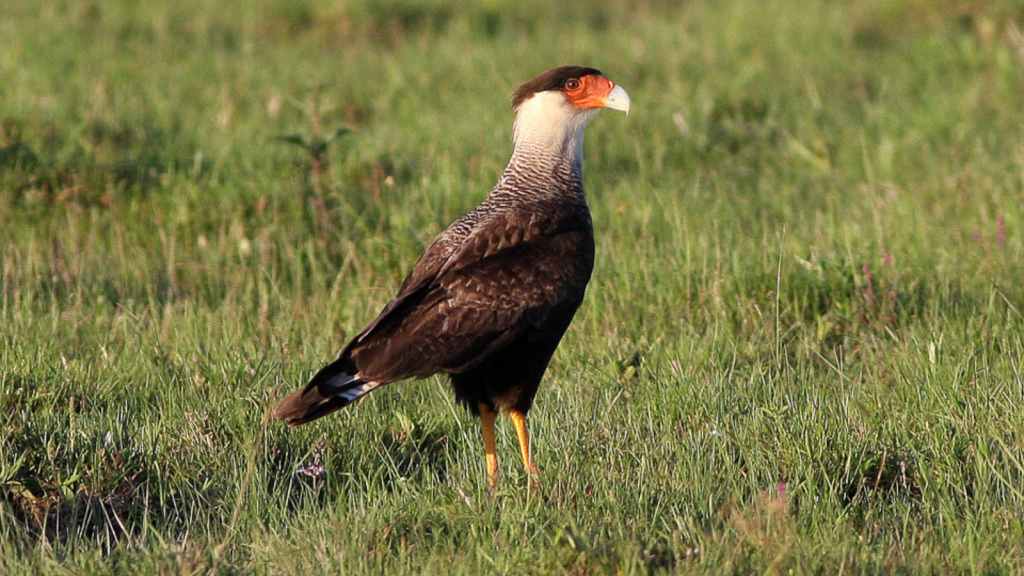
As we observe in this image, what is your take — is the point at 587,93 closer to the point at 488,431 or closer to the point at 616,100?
the point at 616,100

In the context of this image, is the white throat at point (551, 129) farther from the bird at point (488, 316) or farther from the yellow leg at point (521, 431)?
the yellow leg at point (521, 431)

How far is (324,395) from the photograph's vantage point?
364cm

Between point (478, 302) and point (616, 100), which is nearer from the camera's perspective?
point (478, 302)

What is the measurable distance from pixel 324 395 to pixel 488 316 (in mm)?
592

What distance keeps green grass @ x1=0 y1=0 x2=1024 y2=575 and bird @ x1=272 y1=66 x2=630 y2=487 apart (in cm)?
20

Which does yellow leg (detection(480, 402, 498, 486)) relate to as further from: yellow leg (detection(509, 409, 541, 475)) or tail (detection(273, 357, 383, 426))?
tail (detection(273, 357, 383, 426))

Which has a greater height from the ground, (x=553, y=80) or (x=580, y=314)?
(x=553, y=80)

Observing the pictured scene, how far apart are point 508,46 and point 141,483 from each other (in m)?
5.99

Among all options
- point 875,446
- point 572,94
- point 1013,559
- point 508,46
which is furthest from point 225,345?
point 508,46

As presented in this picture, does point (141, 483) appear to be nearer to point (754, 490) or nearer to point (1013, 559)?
point (754, 490)

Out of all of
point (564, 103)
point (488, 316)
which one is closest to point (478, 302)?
point (488, 316)

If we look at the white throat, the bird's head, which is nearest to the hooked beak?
the bird's head

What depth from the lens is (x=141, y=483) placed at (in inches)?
144

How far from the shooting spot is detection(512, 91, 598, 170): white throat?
448 cm
